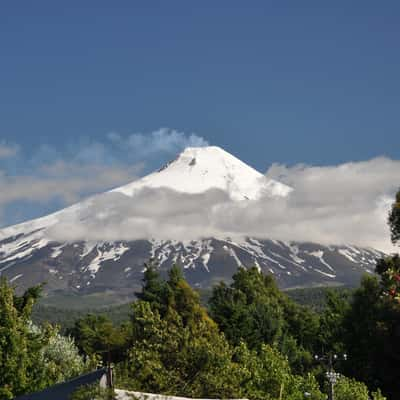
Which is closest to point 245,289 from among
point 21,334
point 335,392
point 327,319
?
point 327,319

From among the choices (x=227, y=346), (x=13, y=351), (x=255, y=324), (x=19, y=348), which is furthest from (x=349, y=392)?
(x=255, y=324)

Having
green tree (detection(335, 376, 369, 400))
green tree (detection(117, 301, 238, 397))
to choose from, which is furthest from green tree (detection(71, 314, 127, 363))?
green tree (detection(117, 301, 238, 397))

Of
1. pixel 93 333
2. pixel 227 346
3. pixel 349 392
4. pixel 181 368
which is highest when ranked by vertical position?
pixel 227 346

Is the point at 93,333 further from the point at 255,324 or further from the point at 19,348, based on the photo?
the point at 19,348

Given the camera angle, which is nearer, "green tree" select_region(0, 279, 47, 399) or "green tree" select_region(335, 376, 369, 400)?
"green tree" select_region(0, 279, 47, 399)

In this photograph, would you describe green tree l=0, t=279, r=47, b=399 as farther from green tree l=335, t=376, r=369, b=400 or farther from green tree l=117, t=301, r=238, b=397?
green tree l=335, t=376, r=369, b=400

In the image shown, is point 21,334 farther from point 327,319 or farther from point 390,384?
point 327,319

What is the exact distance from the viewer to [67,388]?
25531 mm

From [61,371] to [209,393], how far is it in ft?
64.3

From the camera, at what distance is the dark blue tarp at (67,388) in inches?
973

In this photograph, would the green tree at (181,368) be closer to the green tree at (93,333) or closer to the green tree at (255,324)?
the green tree at (255,324)

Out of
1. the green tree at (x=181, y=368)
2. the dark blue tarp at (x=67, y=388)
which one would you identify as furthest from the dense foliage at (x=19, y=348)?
the dark blue tarp at (x=67, y=388)

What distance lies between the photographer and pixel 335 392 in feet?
124

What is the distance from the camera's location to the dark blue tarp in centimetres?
2470
